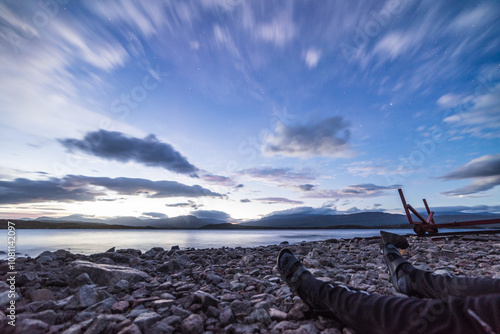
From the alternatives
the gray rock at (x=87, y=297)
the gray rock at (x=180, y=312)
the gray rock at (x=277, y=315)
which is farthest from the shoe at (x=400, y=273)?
the gray rock at (x=87, y=297)

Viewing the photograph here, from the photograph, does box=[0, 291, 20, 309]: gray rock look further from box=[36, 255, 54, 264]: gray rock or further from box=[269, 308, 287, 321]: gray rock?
box=[36, 255, 54, 264]: gray rock

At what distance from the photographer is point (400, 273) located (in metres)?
2.84

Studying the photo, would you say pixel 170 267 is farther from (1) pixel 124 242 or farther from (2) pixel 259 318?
(1) pixel 124 242

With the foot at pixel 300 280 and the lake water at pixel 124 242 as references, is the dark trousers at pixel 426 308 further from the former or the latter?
the lake water at pixel 124 242

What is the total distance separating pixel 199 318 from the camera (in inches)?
86.7

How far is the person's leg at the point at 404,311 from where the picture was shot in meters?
1.33

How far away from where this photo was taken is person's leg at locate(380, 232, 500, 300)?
2.07m

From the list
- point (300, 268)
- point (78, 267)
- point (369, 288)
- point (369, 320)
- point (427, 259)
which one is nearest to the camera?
point (369, 320)

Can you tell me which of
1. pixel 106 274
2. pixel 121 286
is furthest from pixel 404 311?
pixel 106 274

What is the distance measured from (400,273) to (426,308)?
1.61 m

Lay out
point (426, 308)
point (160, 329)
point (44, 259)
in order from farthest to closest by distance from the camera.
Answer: point (44, 259)
point (160, 329)
point (426, 308)

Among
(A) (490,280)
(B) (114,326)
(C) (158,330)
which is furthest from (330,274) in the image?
(B) (114,326)

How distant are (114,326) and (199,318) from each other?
751 millimetres

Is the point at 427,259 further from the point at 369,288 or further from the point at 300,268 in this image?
the point at 300,268
